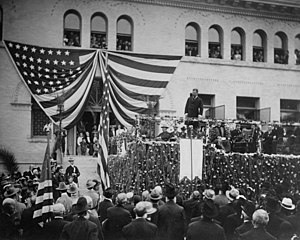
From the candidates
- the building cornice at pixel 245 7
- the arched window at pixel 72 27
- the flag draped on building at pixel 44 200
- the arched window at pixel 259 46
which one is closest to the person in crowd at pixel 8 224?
the flag draped on building at pixel 44 200

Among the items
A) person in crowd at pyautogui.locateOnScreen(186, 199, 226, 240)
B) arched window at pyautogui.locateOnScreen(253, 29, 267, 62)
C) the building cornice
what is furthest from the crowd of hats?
arched window at pyautogui.locateOnScreen(253, 29, 267, 62)

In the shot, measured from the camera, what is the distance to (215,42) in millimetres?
27328

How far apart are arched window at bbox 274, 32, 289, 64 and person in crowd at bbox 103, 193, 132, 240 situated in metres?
22.8

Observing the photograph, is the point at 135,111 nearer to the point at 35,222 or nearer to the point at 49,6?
the point at 49,6

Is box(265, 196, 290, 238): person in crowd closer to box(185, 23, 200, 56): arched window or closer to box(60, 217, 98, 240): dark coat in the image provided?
box(60, 217, 98, 240): dark coat

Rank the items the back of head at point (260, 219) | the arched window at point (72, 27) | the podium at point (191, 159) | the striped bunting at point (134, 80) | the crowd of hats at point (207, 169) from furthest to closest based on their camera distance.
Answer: the arched window at point (72, 27)
the striped bunting at point (134, 80)
the crowd of hats at point (207, 169)
the podium at point (191, 159)
the back of head at point (260, 219)

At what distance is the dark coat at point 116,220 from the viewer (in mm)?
7723

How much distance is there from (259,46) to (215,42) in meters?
3.12

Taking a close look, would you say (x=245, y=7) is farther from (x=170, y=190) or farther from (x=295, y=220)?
(x=170, y=190)

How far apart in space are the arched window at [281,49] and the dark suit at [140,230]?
77.3ft

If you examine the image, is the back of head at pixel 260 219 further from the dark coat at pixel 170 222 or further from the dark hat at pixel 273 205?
the dark coat at pixel 170 222

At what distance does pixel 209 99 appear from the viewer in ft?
88.1

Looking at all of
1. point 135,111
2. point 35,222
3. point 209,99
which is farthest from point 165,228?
point 209,99

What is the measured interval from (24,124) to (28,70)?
2.82 meters
